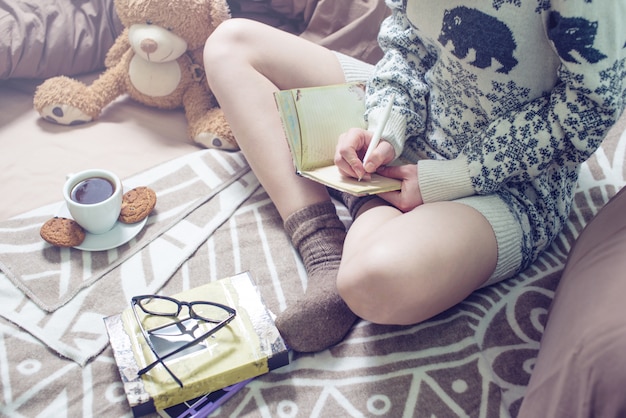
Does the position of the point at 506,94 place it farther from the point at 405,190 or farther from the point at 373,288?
the point at 373,288

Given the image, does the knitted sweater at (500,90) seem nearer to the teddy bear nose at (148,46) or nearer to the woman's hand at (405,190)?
the woman's hand at (405,190)

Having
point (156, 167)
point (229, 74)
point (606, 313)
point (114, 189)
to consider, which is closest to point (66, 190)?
point (114, 189)

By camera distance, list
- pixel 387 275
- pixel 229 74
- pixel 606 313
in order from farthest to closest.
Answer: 1. pixel 229 74
2. pixel 387 275
3. pixel 606 313

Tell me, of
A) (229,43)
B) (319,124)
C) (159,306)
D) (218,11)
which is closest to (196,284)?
(159,306)

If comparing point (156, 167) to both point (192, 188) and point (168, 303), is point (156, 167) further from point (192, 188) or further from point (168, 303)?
point (168, 303)

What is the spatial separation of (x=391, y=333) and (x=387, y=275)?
12cm

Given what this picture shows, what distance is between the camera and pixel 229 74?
915 millimetres

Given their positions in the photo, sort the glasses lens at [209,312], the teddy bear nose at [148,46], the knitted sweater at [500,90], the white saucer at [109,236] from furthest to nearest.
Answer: the teddy bear nose at [148,46], the white saucer at [109,236], the glasses lens at [209,312], the knitted sweater at [500,90]

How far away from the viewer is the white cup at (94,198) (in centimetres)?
80

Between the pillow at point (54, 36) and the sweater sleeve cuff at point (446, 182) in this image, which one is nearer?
the sweater sleeve cuff at point (446, 182)

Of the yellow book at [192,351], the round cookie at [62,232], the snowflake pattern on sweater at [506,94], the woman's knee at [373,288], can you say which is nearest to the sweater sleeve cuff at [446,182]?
the snowflake pattern on sweater at [506,94]

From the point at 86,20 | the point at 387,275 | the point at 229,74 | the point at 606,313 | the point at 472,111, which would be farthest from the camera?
the point at 86,20

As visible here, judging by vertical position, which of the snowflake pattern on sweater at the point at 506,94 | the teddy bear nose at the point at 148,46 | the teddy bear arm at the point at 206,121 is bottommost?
the teddy bear arm at the point at 206,121

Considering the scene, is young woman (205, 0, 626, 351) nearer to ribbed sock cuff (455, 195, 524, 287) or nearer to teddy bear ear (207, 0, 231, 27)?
ribbed sock cuff (455, 195, 524, 287)
